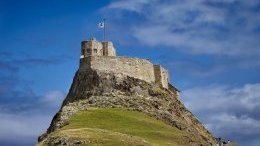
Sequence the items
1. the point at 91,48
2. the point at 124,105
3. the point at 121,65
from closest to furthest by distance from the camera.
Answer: the point at 124,105 → the point at 121,65 → the point at 91,48

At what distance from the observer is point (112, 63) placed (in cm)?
15012

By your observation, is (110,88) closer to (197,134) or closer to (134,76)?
(134,76)

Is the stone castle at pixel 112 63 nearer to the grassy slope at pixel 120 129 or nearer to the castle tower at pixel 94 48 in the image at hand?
the castle tower at pixel 94 48

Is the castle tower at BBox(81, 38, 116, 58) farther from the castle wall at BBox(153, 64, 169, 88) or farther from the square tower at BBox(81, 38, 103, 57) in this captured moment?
the castle wall at BBox(153, 64, 169, 88)

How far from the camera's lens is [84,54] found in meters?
154

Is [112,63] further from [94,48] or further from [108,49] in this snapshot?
[94,48]

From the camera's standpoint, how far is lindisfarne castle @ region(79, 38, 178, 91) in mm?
149250

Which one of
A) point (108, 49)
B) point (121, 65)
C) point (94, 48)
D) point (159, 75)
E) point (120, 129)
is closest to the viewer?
point (120, 129)

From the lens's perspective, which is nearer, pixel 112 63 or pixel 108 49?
pixel 112 63

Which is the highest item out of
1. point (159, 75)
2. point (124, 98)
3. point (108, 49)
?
point (108, 49)

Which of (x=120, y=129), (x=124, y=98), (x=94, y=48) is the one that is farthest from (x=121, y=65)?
(x=120, y=129)

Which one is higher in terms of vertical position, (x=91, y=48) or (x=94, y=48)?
(x=94, y=48)

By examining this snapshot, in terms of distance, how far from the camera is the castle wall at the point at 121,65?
489ft

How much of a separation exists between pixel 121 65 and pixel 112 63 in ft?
8.42
